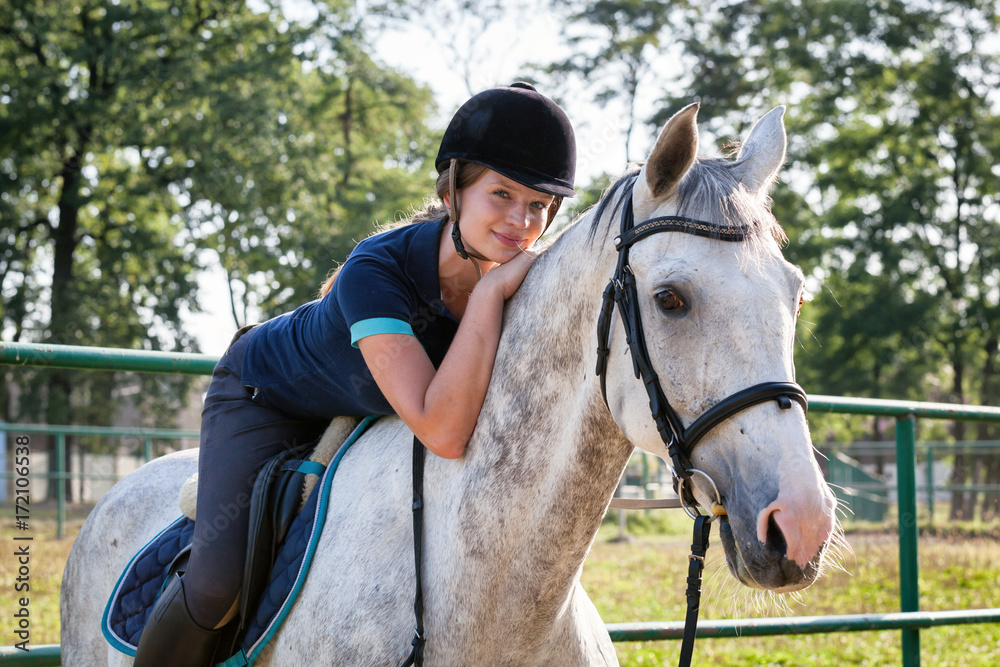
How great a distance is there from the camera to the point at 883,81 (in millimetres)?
22078

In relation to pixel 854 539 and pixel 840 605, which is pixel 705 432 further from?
pixel 854 539

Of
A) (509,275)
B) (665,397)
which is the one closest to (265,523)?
(509,275)

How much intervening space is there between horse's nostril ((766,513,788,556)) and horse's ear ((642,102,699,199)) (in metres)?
0.77

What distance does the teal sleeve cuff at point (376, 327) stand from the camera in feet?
6.17

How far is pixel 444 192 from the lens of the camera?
7.36ft

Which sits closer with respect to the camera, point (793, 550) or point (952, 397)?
point (793, 550)

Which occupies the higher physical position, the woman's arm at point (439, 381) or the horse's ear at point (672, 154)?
the horse's ear at point (672, 154)

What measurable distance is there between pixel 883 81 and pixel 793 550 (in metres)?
24.4

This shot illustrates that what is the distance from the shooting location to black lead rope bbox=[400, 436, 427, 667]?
178 cm

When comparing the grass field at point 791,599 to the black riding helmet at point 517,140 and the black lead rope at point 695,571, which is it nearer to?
the black lead rope at point 695,571

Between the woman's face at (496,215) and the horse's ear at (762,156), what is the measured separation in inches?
21.1

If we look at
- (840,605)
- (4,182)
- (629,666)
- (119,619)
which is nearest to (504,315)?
(119,619)

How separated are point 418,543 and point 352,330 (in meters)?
0.55

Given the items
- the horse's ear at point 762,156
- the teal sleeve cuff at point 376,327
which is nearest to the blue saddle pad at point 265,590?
the teal sleeve cuff at point 376,327
